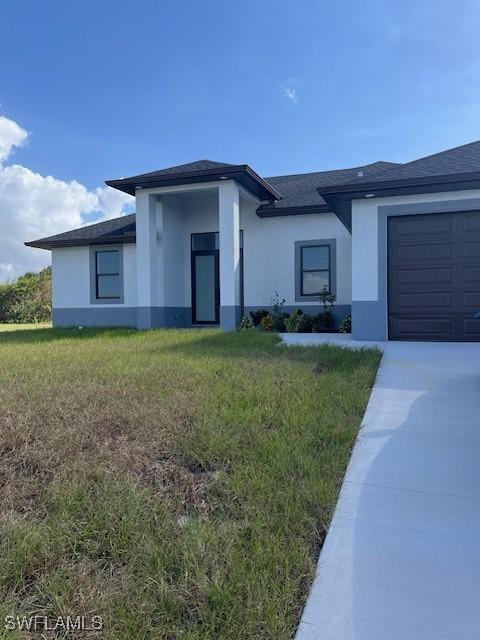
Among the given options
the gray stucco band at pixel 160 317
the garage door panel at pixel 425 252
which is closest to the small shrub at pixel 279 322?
the gray stucco band at pixel 160 317

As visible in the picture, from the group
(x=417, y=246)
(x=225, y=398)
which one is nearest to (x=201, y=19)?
(x=417, y=246)

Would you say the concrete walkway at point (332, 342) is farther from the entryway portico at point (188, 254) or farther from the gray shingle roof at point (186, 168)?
Result: the gray shingle roof at point (186, 168)

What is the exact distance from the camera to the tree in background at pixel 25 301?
95.6 feet

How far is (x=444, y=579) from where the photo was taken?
213 centimetres

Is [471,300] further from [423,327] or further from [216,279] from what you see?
[216,279]

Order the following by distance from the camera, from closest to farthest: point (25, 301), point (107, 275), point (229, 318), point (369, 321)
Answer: point (369, 321) < point (229, 318) < point (107, 275) < point (25, 301)

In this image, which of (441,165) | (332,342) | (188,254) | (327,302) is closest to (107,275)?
(188,254)

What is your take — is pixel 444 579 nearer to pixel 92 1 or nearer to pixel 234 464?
pixel 234 464

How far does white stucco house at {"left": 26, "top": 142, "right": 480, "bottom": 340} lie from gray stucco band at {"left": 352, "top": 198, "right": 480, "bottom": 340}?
2 centimetres

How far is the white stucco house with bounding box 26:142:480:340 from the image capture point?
8.39 m

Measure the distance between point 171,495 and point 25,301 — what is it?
30.3 m

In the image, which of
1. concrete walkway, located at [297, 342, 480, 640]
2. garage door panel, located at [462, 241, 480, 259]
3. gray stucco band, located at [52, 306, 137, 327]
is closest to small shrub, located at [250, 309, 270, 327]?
gray stucco band, located at [52, 306, 137, 327]

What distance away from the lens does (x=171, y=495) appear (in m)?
2.79

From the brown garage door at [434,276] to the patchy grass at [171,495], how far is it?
13.3ft
